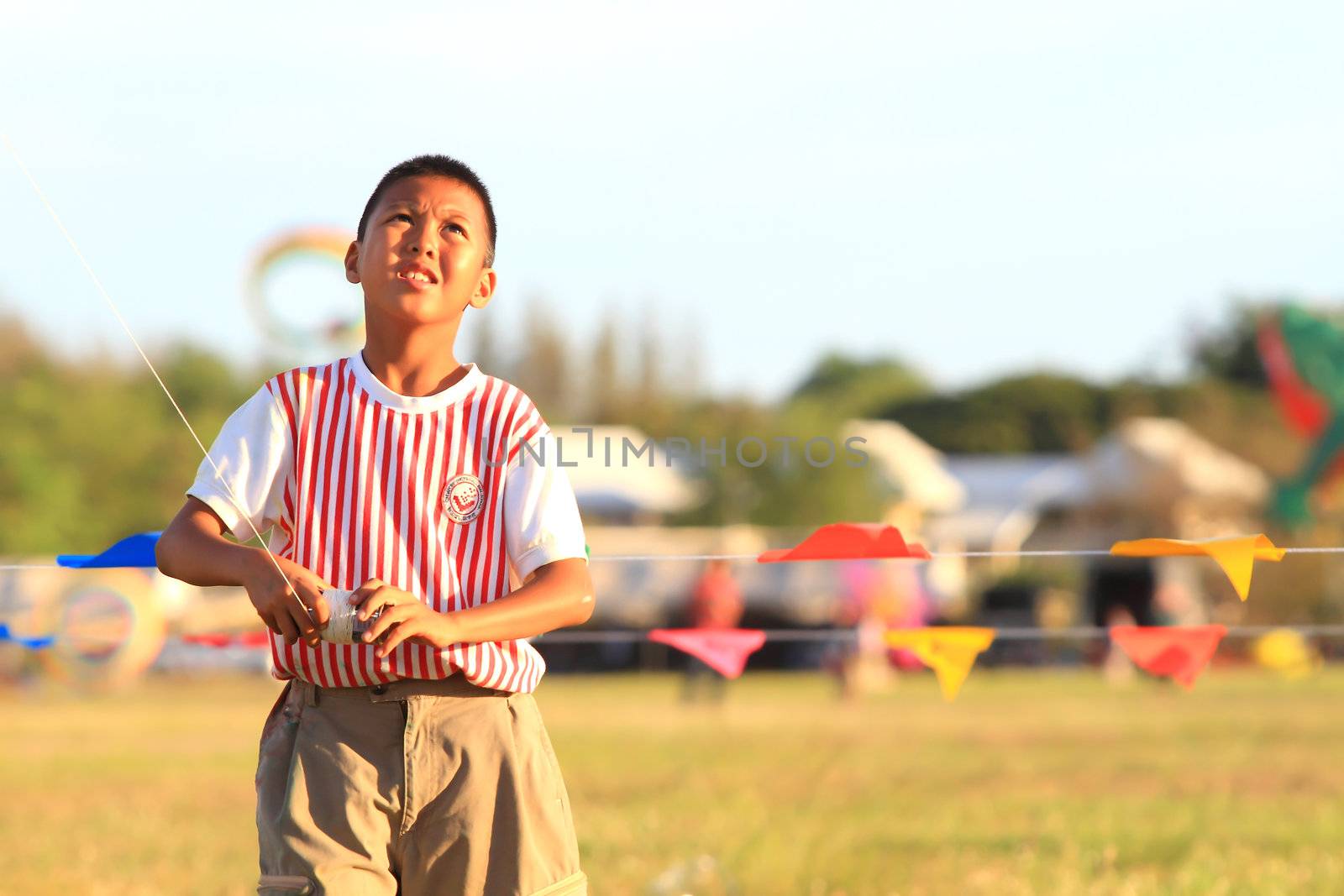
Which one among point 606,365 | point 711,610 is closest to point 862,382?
point 606,365

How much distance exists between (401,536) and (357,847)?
1.37 ft

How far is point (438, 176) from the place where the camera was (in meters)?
2.61

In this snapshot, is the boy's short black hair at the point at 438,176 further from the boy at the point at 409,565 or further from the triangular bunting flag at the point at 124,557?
the triangular bunting flag at the point at 124,557

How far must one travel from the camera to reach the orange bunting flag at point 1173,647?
4680 mm

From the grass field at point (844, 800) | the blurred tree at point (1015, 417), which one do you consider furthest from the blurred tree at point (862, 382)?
the grass field at point (844, 800)

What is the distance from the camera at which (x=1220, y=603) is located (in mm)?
40656

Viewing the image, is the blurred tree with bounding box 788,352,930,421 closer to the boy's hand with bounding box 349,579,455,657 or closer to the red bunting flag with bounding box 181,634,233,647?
the red bunting flag with bounding box 181,634,233,647

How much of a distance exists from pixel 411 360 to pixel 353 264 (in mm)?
181

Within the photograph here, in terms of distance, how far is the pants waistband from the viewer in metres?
2.51

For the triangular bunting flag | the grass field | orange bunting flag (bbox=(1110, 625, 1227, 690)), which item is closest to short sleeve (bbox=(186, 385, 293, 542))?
the triangular bunting flag

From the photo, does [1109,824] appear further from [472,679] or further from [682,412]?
[682,412]

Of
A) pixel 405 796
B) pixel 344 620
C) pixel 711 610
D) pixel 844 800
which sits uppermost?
pixel 711 610

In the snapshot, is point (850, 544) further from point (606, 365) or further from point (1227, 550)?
point (606, 365)

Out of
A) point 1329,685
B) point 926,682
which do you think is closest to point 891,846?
point 1329,685
